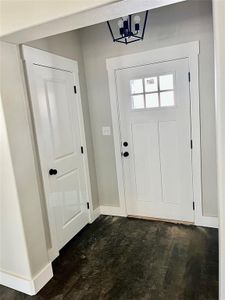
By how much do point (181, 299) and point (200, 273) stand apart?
366 mm

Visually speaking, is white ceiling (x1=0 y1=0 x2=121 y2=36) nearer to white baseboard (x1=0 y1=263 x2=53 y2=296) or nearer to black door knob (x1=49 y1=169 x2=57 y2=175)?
black door knob (x1=49 y1=169 x2=57 y2=175)

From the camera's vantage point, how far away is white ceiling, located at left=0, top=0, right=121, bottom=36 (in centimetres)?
→ 136

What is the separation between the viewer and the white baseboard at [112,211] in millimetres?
3303

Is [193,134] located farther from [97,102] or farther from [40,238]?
[40,238]

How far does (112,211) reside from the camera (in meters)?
3.37

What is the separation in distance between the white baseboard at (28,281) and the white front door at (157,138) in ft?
4.72

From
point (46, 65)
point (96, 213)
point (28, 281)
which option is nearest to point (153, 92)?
point (46, 65)

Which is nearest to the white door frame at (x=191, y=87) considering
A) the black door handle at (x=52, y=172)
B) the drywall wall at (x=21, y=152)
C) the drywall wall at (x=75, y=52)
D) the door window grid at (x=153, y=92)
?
the door window grid at (x=153, y=92)

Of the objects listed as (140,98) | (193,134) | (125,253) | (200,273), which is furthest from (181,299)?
(140,98)

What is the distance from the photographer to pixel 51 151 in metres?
2.51

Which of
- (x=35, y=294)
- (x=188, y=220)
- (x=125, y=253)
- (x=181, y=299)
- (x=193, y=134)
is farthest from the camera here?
(x=188, y=220)

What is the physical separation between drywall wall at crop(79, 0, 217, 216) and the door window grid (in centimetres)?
34

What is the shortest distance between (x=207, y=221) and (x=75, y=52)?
2627mm

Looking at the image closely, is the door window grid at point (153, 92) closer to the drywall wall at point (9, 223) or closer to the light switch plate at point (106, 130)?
the light switch plate at point (106, 130)
